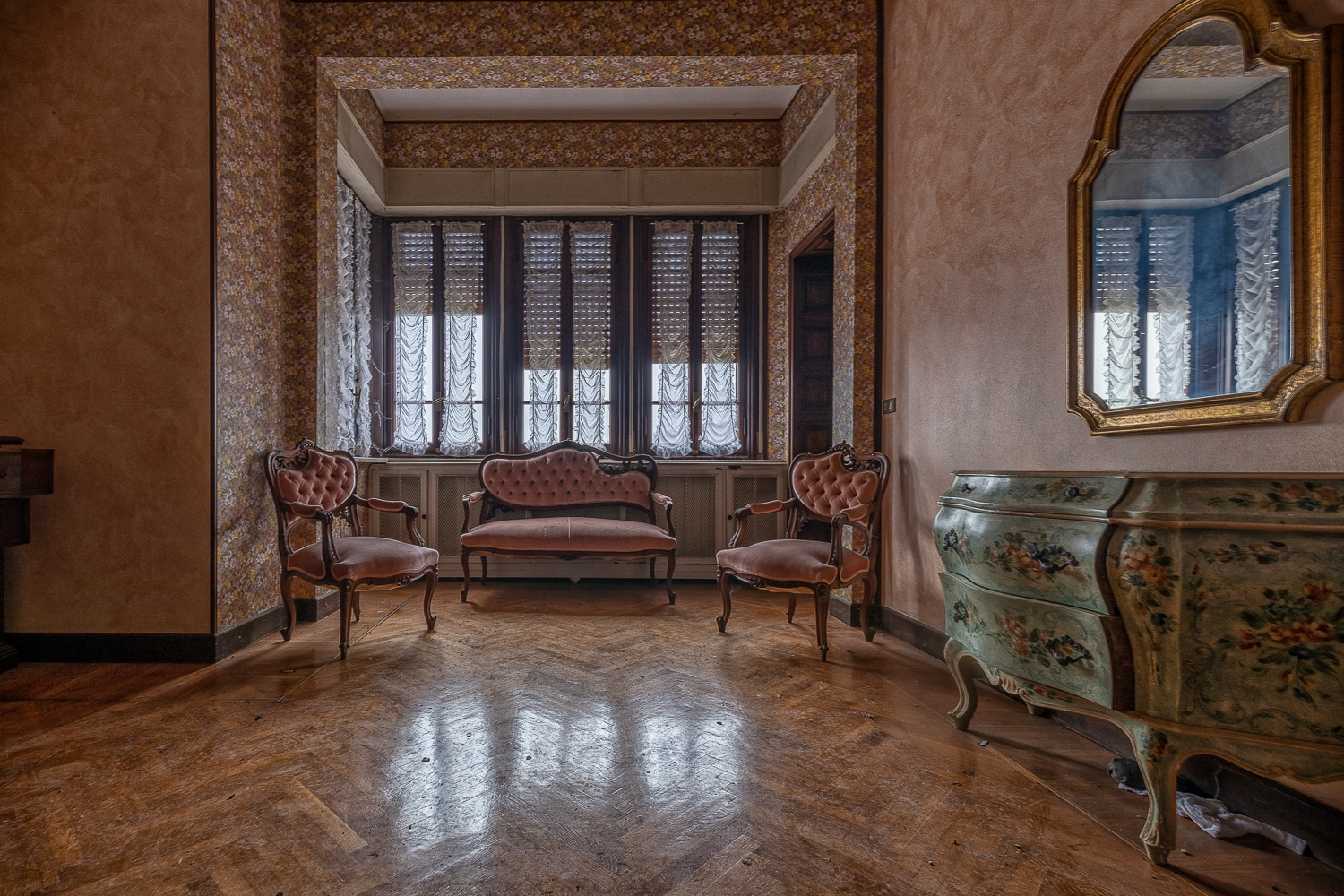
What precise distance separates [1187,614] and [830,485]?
247 centimetres

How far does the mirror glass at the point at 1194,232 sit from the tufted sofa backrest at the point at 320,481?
3763mm

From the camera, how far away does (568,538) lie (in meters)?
4.29

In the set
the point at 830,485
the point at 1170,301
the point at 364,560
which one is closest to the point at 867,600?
the point at 830,485

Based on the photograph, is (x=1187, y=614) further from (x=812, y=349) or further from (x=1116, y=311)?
(x=812, y=349)

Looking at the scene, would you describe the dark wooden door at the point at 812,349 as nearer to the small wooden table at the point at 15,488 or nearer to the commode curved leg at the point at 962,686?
the commode curved leg at the point at 962,686

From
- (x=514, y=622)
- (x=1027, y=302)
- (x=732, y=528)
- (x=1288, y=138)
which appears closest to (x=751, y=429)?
(x=732, y=528)

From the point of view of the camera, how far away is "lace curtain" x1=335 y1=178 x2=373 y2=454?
477 cm

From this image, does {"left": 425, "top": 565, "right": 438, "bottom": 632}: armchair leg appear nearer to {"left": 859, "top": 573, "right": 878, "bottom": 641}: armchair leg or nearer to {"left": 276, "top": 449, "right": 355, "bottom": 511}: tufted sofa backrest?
{"left": 276, "top": 449, "right": 355, "bottom": 511}: tufted sofa backrest

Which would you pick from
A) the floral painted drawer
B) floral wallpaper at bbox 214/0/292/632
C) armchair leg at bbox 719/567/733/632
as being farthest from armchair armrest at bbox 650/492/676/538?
the floral painted drawer

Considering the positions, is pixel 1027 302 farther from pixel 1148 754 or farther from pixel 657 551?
pixel 657 551

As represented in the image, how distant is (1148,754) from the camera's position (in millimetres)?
1555

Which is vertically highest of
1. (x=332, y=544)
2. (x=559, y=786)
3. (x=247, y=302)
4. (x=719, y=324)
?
(x=719, y=324)

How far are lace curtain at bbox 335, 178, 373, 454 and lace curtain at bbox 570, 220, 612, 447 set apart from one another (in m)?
1.71

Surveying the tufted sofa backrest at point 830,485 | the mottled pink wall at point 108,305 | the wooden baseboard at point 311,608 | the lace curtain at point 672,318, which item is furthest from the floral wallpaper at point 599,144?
the wooden baseboard at point 311,608
